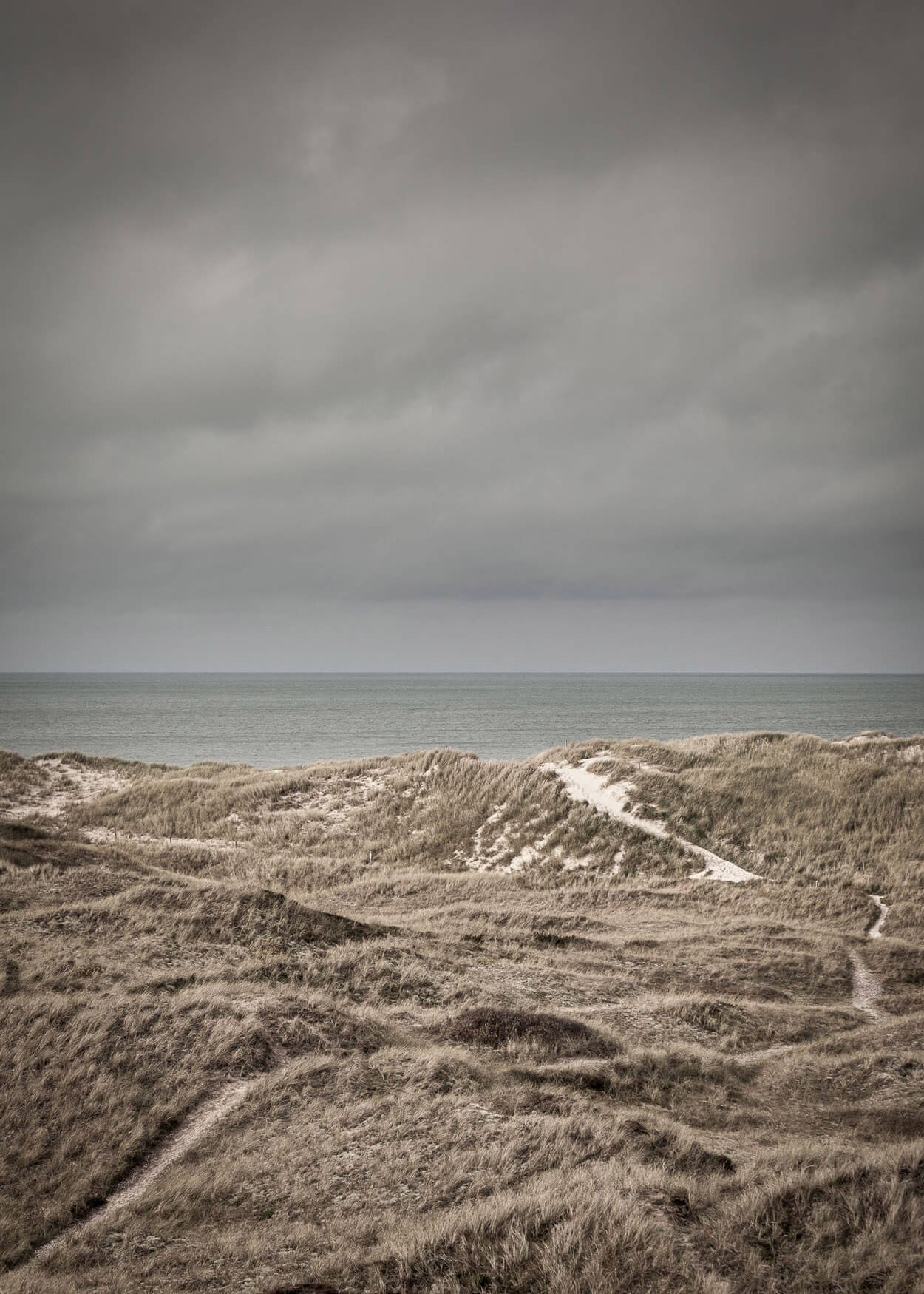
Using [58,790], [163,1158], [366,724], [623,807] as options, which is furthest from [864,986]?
[366,724]

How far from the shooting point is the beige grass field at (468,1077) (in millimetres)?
7852

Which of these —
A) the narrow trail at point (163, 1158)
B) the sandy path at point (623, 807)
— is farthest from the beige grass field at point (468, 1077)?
the sandy path at point (623, 807)

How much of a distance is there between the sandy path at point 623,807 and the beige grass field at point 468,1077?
0.70 meters

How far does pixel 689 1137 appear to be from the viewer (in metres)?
10.5

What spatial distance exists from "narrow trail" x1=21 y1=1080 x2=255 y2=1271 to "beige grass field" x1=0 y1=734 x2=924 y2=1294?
0.05 meters

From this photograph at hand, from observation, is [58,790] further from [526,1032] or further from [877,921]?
[877,921]

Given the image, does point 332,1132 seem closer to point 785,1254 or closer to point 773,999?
point 785,1254

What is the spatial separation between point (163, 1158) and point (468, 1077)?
14.9 feet

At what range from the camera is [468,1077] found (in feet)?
40.5

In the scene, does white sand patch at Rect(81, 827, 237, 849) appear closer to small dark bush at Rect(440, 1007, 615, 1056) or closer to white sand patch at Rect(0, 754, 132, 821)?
white sand patch at Rect(0, 754, 132, 821)

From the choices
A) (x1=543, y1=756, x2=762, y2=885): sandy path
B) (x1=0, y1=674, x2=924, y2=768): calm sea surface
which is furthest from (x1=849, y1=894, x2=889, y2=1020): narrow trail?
(x1=0, y1=674, x2=924, y2=768): calm sea surface

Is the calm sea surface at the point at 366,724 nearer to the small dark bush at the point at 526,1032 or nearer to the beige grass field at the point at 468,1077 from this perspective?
the beige grass field at the point at 468,1077

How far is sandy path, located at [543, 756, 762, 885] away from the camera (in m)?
31.1

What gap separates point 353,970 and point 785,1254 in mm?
11633
